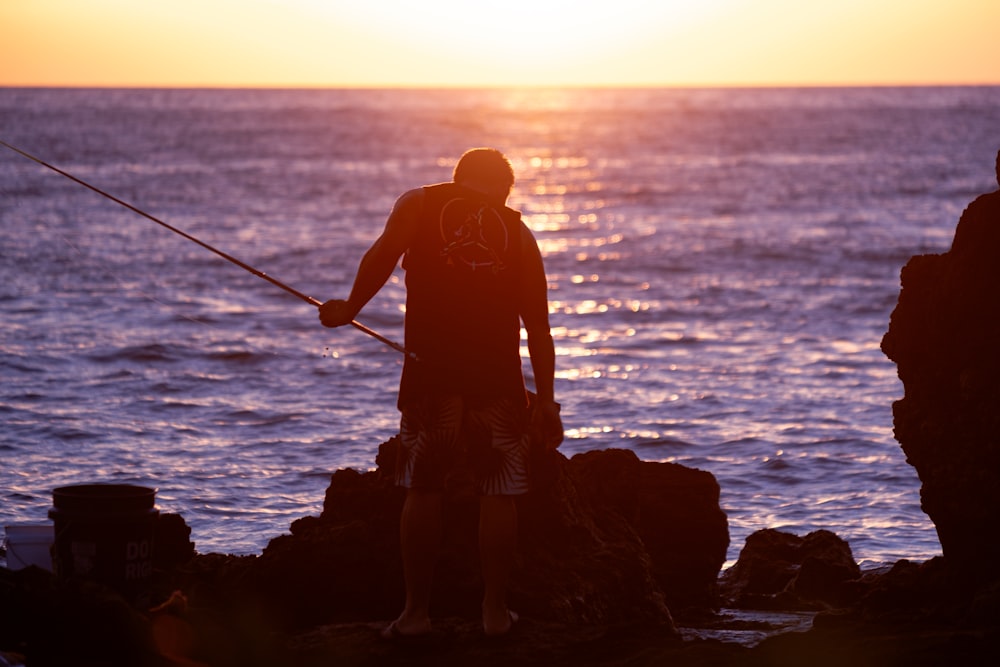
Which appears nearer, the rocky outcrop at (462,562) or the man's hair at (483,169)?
the man's hair at (483,169)

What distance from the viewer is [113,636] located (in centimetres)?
529

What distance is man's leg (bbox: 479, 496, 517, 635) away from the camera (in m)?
6.07

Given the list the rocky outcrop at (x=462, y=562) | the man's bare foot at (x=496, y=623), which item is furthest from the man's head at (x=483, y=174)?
the man's bare foot at (x=496, y=623)

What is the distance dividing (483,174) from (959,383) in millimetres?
2270

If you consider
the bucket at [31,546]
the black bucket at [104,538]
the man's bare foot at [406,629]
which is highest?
the black bucket at [104,538]

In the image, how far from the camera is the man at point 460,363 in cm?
606

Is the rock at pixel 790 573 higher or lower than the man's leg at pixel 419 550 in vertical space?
lower

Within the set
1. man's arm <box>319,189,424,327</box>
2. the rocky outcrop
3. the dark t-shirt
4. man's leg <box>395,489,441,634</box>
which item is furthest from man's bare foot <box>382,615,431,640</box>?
man's arm <box>319,189,424,327</box>

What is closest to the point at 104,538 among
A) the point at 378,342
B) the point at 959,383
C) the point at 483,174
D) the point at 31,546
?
the point at 31,546

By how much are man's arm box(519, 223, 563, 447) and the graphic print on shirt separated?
0.45 ft

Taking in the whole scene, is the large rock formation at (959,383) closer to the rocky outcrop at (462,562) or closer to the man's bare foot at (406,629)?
the rocky outcrop at (462,562)

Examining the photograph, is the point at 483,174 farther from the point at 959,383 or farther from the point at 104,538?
the point at 959,383

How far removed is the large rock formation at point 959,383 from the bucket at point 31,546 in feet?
12.3

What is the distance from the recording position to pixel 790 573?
8125 millimetres
